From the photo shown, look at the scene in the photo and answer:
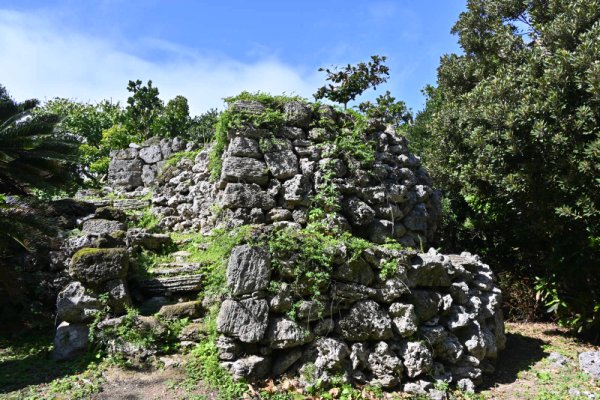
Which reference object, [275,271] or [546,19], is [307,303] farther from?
[546,19]

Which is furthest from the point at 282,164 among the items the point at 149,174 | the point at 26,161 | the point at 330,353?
the point at 149,174

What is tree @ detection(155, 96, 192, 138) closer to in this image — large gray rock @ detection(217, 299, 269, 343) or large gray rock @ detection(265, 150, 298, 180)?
large gray rock @ detection(265, 150, 298, 180)

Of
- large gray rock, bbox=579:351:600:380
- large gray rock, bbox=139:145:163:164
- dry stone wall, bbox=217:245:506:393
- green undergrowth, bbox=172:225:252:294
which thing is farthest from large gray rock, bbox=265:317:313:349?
large gray rock, bbox=139:145:163:164

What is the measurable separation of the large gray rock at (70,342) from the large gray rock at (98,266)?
1.94 feet

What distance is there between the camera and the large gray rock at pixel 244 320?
5.66 m

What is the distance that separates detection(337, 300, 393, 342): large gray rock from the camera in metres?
6.04

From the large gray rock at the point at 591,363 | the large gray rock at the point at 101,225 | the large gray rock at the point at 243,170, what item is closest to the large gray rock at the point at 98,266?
the large gray rock at the point at 243,170

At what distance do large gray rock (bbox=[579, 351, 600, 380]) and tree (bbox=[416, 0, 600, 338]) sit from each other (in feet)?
4.07

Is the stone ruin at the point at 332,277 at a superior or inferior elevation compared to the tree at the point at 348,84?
inferior

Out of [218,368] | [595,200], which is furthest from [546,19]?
[218,368]

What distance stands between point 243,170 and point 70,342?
3.58 m

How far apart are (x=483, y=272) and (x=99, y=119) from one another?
63.2ft

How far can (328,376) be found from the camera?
18.8 ft

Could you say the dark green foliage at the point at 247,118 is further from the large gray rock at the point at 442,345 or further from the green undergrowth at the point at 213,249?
the large gray rock at the point at 442,345
